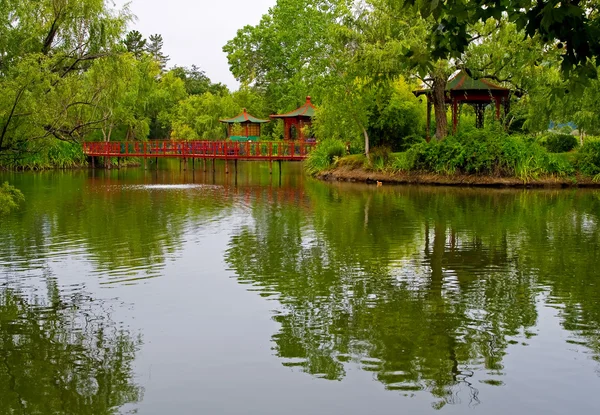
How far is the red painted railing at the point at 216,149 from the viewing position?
39.7m

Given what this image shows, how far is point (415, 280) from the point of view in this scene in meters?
10.9

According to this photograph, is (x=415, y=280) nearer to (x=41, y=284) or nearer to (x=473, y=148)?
(x=41, y=284)

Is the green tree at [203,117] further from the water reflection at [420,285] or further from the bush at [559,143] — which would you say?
the water reflection at [420,285]

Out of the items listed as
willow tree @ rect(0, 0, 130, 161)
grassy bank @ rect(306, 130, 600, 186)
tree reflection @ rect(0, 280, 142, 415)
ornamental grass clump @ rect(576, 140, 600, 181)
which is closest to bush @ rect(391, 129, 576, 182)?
grassy bank @ rect(306, 130, 600, 186)

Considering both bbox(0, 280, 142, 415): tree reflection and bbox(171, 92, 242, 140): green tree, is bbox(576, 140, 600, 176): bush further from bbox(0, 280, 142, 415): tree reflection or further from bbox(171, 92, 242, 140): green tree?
bbox(171, 92, 242, 140): green tree

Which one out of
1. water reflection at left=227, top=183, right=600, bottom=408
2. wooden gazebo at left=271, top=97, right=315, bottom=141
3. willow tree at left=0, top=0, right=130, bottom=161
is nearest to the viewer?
water reflection at left=227, top=183, right=600, bottom=408

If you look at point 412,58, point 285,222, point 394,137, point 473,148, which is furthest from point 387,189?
point 412,58

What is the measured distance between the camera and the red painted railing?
39656 millimetres

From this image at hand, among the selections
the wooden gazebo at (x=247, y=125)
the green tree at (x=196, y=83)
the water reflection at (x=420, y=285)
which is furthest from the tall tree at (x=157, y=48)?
the water reflection at (x=420, y=285)

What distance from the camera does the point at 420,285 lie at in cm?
1052

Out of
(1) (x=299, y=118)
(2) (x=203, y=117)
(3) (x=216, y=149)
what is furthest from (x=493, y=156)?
(2) (x=203, y=117)

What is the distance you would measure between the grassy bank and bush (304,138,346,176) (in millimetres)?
5230

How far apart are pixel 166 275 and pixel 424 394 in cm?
614

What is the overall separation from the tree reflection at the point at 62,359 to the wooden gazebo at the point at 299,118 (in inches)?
1479
